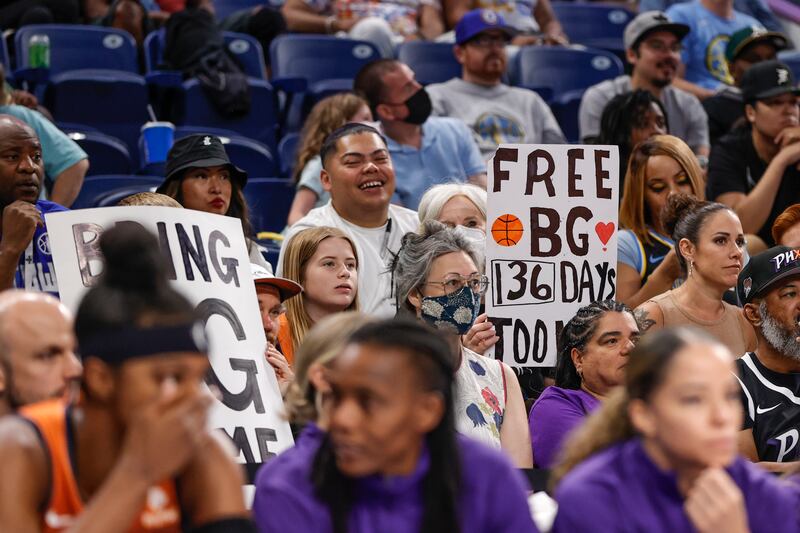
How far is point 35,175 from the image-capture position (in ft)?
14.5

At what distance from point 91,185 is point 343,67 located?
2490mm

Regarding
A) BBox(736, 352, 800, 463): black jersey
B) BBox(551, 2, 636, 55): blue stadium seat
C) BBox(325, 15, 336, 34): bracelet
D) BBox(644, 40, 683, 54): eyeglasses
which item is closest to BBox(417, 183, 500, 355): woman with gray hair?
BBox(736, 352, 800, 463): black jersey

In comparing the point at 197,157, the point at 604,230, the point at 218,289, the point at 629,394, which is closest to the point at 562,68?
the point at 604,230

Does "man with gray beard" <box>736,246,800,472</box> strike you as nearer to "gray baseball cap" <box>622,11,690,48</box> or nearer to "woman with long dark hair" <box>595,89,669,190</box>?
"woman with long dark hair" <box>595,89,669,190</box>

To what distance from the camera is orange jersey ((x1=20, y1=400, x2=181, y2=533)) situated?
2305 mm

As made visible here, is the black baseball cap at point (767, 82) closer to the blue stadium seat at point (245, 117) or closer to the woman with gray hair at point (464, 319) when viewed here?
the blue stadium seat at point (245, 117)

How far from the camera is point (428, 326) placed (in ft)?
9.14

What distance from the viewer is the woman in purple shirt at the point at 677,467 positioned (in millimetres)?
2391

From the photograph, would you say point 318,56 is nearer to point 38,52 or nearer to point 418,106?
point 38,52

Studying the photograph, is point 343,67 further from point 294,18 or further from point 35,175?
point 35,175

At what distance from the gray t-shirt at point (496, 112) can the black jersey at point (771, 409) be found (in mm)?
2919

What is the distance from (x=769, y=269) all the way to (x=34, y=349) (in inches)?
106

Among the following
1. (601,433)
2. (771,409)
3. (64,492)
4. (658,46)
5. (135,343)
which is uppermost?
(135,343)

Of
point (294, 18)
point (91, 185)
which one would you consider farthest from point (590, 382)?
point (294, 18)
